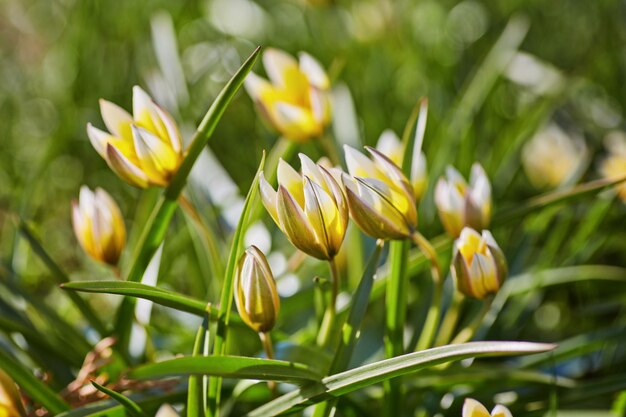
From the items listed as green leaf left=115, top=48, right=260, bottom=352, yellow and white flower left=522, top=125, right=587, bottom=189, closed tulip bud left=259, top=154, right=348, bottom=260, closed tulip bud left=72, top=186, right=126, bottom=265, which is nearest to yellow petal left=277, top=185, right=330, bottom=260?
closed tulip bud left=259, top=154, right=348, bottom=260

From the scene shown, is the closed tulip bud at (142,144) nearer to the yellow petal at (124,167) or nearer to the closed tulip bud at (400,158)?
the yellow petal at (124,167)

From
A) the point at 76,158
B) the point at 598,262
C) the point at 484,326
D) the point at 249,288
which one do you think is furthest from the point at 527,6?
the point at 249,288

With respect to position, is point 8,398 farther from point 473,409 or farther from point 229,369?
point 473,409

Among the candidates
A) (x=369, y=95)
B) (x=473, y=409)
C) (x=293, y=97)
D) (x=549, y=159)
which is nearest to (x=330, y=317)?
(x=473, y=409)

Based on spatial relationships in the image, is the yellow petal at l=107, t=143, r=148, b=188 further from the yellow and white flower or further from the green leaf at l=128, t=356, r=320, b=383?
the yellow and white flower

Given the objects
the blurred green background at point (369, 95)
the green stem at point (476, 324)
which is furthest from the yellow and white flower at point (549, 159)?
the green stem at point (476, 324)
